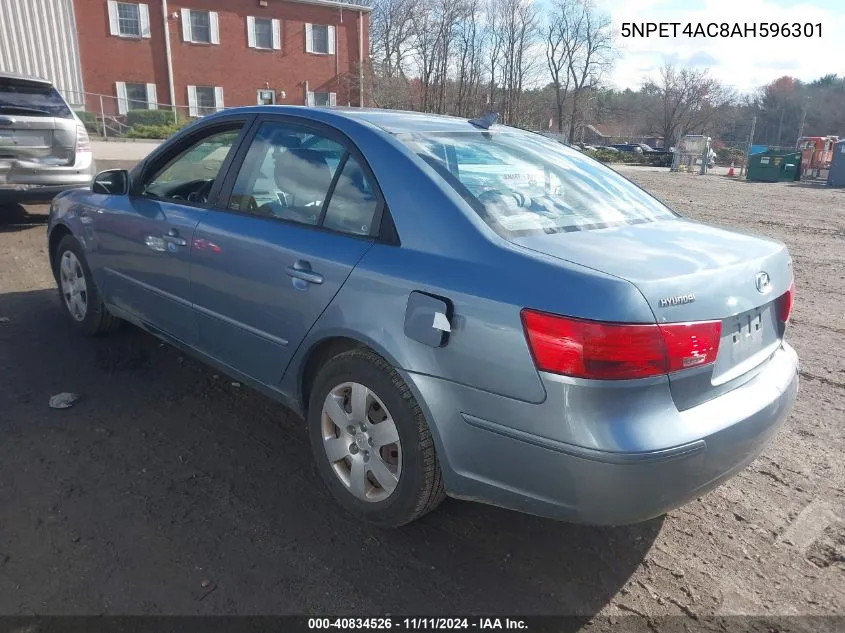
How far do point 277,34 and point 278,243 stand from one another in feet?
112

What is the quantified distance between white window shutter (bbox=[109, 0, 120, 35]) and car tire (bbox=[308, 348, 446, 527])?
32735mm

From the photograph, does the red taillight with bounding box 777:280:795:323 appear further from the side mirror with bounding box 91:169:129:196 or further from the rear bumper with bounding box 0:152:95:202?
the rear bumper with bounding box 0:152:95:202

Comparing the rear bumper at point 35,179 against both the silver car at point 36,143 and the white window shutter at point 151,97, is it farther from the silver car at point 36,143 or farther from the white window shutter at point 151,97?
the white window shutter at point 151,97

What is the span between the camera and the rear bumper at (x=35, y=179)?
7426mm

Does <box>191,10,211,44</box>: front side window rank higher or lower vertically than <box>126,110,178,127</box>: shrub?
higher

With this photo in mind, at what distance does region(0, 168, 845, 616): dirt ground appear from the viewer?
2.32 m

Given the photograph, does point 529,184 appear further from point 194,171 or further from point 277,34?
point 277,34

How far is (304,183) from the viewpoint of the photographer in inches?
117

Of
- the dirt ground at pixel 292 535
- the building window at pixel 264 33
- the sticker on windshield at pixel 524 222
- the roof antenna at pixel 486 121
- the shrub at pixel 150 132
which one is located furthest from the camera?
the building window at pixel 264 33

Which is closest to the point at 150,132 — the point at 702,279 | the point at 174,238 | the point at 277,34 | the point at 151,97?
the point at 151,97

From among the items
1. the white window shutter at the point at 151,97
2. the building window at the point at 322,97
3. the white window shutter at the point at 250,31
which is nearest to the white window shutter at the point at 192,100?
the white window shutter at the point at 151,97

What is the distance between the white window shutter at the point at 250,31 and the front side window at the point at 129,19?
200 inches

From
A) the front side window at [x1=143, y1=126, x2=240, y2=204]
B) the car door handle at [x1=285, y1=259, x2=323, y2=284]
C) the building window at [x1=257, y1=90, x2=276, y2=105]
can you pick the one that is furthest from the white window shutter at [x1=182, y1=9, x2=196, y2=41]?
the car door handle at [x1=285, y1=259, x2=323, y2=284]

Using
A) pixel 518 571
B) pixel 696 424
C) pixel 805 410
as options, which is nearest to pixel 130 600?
pixel 518 571
